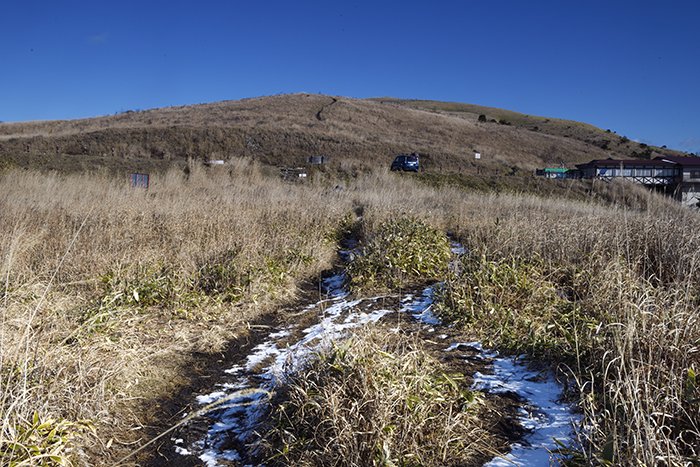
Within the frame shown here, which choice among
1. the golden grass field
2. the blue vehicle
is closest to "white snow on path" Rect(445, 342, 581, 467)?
the golden grass field

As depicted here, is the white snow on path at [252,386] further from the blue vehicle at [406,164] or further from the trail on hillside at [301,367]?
the blue vehicle at [406,164]

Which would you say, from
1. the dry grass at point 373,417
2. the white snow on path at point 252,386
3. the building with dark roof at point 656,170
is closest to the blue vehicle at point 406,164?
the building with dark roof at point 656,170

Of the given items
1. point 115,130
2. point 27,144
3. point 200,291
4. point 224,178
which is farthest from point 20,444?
point 115,130

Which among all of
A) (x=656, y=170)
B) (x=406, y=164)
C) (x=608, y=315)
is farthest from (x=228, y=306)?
(x=656, y=170)

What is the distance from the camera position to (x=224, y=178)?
52.4 ft

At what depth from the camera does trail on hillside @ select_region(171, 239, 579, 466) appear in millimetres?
2809

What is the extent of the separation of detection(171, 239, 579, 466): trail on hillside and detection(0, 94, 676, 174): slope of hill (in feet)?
53.1

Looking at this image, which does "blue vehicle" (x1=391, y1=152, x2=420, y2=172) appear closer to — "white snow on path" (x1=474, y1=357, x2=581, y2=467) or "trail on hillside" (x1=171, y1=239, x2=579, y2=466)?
"trail on hillside" (x1=171, y1=239, x2=579, y2=466)

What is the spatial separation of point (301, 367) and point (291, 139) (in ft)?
107

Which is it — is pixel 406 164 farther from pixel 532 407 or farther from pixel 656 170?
pixel 532 407

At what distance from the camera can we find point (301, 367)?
331cm

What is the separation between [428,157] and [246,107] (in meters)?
26.6

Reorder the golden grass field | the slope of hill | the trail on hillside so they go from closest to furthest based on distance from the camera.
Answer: the golden grass field < the trail on hillside < the slope of hill

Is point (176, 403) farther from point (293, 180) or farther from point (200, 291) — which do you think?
point (293, 180)
